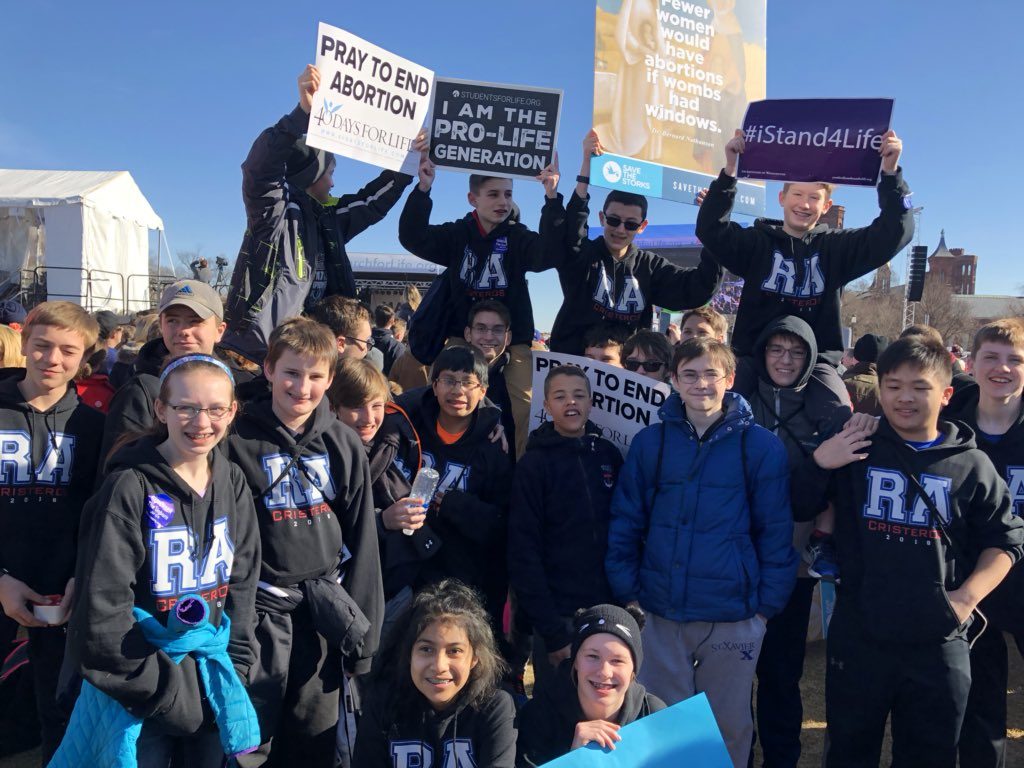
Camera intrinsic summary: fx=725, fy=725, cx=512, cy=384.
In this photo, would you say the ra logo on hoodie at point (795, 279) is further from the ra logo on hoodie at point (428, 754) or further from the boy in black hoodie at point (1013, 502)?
the ra logo on hoodie at point (428, 754)

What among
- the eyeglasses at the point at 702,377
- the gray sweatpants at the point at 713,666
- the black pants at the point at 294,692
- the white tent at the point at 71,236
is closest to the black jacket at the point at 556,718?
the gray sweatpants at the point at 713,666

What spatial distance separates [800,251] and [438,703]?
3181 millimetres

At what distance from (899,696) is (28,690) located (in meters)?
4.54

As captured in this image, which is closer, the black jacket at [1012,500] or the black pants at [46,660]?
the black pants at [46,660]

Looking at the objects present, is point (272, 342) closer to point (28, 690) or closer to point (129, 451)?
point (129, 451)

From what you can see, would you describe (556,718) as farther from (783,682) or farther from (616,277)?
(616,277)

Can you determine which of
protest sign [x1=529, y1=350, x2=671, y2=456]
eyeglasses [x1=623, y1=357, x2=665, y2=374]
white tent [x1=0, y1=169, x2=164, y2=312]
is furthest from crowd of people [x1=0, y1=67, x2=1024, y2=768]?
white tent [x1=0, y1=169, x2=164, y2=312]

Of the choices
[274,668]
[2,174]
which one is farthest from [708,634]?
[2,174]

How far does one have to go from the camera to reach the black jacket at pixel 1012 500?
11.0 feet

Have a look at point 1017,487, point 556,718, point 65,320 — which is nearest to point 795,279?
point 1017,487

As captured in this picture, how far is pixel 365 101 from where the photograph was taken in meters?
4.43

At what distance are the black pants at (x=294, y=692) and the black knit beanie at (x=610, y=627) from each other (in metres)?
1.05

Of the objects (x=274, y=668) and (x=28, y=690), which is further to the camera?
(x=28, y=690)

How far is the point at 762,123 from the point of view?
14.4 ft
